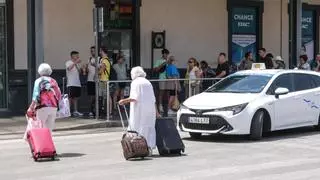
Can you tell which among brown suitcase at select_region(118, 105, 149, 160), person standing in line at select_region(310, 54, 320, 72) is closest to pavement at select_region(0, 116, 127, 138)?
brown suitcase at select_region(118, 105, 149, 160)

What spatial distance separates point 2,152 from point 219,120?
14.2 ft

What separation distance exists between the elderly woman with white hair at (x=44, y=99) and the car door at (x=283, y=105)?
4952 mm

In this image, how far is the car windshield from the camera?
14.6 metres

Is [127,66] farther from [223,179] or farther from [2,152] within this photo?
[223,179]

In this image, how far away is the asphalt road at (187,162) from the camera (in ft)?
32.3

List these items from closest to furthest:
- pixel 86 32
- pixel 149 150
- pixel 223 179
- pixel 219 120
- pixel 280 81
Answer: pixel 223 179
pixel 149 150
pixel 219 120
pixel 280 81
pixel 86 32

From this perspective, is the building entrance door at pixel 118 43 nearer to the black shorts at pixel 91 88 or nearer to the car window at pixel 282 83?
the black shorts at pixel 91 88

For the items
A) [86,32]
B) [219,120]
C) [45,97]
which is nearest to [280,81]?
[219,120]

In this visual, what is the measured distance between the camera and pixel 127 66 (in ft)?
72.5

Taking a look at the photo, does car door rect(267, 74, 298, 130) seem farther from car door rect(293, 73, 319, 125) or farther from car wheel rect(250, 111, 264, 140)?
car wheel rect(250, 111, 264, 140)

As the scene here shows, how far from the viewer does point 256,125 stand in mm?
13945

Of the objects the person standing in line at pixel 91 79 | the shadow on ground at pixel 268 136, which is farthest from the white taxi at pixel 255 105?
the person standing in line at pixel 91 79

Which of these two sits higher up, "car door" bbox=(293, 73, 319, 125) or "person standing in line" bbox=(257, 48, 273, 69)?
"person standing in line" bbox=(257, 48, 273, 69)

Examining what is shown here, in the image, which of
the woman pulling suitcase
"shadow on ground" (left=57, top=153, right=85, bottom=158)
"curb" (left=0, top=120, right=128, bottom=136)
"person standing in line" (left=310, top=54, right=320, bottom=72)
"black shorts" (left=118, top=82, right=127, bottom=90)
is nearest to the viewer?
the woman pulling suitcase
